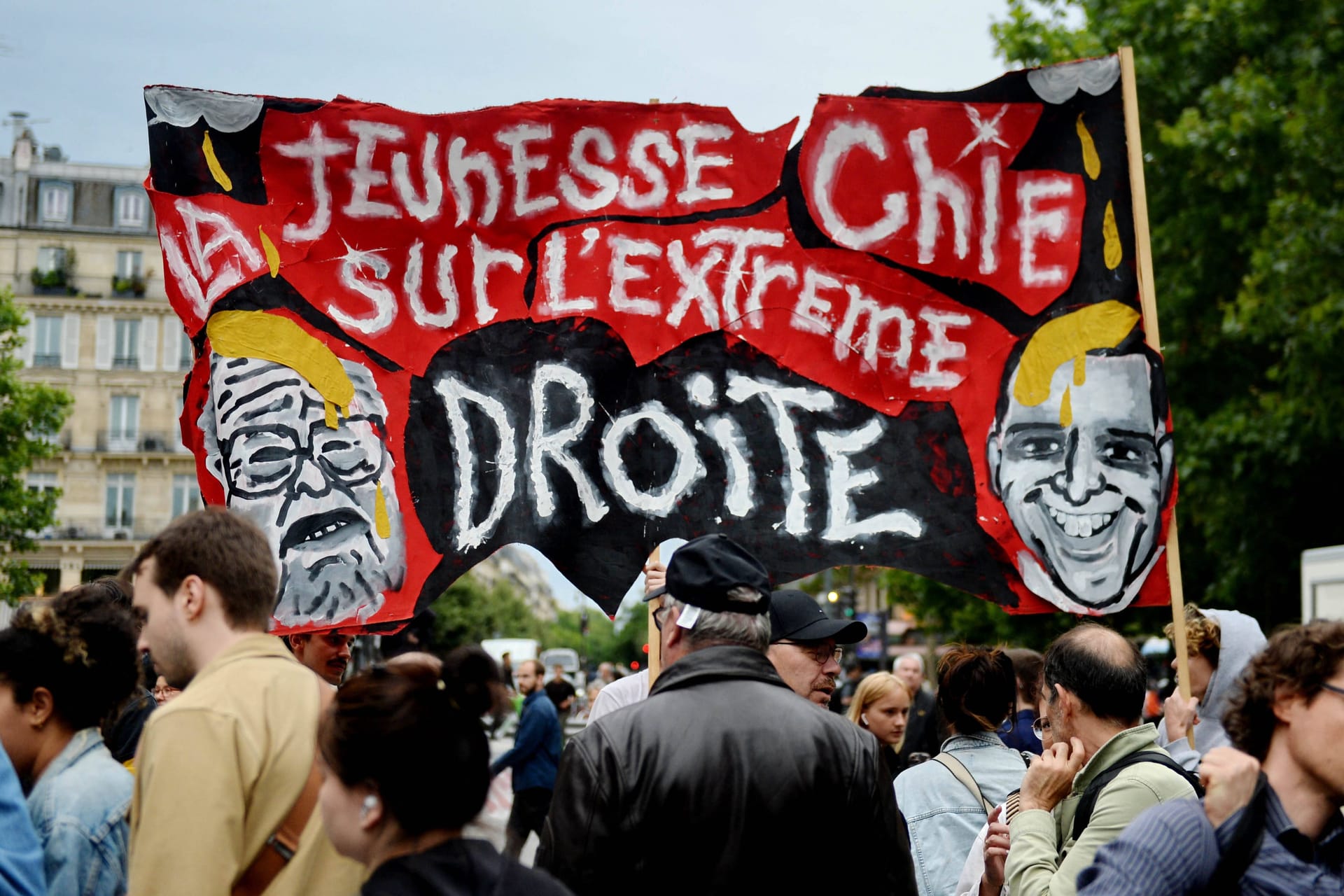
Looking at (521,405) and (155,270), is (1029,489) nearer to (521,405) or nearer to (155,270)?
(521,405)

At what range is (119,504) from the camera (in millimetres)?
62156

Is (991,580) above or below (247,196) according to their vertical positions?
below

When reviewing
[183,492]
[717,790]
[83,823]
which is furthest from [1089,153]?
[183,492]

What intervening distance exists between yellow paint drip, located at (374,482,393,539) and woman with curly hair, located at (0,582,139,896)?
6.48 ft

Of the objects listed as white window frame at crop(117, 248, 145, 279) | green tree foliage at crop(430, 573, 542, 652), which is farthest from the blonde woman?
white window frame at crop(117, 248, 145, 279)

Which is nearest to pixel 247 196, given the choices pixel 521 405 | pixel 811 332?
pixel 521 405

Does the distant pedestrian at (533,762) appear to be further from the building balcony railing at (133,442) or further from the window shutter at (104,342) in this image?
the window shutter at (104,342)

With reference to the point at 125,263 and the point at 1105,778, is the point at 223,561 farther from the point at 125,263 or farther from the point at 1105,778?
the point at 125,263

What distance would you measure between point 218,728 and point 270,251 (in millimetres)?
3434

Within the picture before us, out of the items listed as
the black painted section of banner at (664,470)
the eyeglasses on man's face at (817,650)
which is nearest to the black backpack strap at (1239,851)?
the eyeglasses on man's face at (817,650)

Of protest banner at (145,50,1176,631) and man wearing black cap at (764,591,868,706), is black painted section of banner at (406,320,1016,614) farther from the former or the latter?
man wearing black cap at (764,591,868,706)

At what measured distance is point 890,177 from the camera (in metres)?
6.08

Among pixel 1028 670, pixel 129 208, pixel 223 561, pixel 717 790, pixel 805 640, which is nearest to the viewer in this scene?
pixel 223 561

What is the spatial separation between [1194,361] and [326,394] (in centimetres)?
1798
